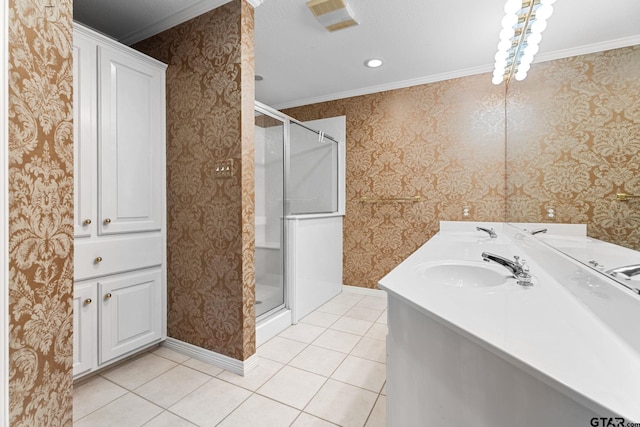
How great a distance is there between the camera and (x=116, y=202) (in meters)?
1.73

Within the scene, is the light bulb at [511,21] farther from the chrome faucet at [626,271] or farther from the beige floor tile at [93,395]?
the beige floor tile at [93,395]

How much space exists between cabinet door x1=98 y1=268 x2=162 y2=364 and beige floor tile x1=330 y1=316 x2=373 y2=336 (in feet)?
4.52

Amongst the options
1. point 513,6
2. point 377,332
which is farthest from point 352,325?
point 513,6

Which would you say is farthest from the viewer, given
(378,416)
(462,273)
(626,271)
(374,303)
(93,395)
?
(374,303)

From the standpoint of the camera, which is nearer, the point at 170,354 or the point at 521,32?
the point at 521,32

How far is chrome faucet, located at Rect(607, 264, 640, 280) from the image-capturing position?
23.5 inches

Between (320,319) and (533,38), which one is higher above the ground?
(533,38)

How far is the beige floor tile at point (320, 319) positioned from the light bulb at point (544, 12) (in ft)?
7.94

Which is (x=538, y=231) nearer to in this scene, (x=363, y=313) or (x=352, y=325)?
(x=352, y=325)

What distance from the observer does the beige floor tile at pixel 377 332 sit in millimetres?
2264

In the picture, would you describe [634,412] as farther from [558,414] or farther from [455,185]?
[455,185]

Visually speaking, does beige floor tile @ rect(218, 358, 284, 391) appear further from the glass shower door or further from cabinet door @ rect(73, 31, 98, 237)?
cabinet door @ rect(73, 31, 98, 237)

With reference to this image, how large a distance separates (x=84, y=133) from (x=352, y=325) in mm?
2308

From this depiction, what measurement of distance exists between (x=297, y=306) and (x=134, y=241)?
1.38 meters
